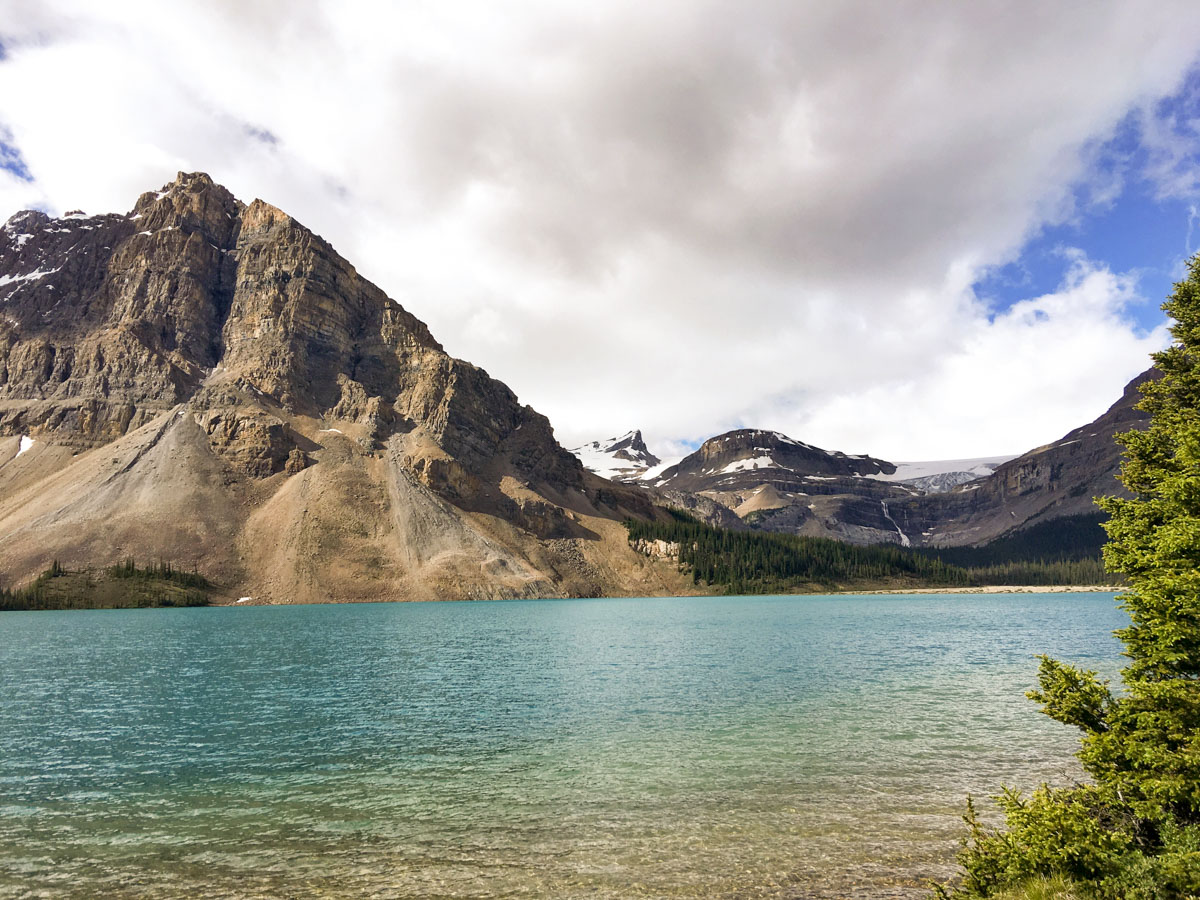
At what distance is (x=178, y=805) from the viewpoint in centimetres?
2147

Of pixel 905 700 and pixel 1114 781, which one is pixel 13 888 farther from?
pixel 905 700

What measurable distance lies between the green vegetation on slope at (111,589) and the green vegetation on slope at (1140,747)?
→ 169 metres

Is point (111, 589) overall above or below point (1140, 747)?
below

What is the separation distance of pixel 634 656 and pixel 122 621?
89.8 meters

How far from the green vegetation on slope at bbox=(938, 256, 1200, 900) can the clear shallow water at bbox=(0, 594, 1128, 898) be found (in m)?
3.88

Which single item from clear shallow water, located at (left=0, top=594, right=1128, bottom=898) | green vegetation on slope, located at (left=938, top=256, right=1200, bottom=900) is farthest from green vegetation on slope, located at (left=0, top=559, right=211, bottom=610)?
green vegetation on slope, located at (left=938, top=256, right=1200, bottom=900)

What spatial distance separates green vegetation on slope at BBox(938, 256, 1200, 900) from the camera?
11508 mm

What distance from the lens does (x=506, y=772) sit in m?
24.6

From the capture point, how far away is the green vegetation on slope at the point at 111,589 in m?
140

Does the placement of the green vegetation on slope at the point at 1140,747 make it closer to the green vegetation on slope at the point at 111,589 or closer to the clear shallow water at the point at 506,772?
the clear shallow water at the point at 506,772

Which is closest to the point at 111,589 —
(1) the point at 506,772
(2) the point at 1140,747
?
(1) the point at 506,772

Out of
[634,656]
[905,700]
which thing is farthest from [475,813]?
[634,656]

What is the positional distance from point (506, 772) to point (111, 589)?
526 feet

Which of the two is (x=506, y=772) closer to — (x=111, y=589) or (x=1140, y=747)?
(x=1140, y=747)
